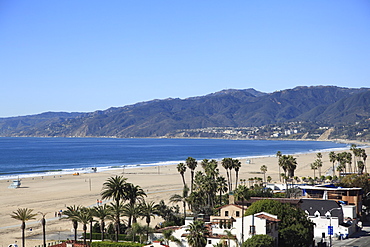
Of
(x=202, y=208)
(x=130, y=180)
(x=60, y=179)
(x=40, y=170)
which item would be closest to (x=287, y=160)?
(x=202, y=208)

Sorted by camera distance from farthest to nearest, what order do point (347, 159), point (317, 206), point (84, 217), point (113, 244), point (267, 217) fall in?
1. point (347, 159)
2. point (317, 206)
3. point (267, 217)
4. point (113, 244)
5. point (84, 217)

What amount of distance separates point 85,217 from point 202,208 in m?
18.9

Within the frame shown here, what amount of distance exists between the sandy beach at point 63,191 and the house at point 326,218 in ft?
74.9

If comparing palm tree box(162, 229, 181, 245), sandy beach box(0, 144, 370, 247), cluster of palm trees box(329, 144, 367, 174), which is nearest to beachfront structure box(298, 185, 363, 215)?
sandy beach box(0, 144, 370, 247)

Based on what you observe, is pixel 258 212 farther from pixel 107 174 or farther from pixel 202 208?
pixel 107 174

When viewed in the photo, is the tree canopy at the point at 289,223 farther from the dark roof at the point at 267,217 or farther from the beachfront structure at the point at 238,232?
the beachfront structure at the point at 238,232

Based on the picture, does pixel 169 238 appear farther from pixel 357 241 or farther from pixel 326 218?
pixel 326 218

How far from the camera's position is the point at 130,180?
91.7 meters

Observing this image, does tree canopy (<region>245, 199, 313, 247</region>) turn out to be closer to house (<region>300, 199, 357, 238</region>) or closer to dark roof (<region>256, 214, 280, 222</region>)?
dark roof (<region>256, 214, 280, 222</region>)

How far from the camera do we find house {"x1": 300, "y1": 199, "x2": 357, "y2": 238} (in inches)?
1790

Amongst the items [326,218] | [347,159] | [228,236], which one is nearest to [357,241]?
[326,218]

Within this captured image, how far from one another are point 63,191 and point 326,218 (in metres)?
46.1

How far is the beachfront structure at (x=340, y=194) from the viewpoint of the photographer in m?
53.7

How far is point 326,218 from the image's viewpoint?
46219 mm
